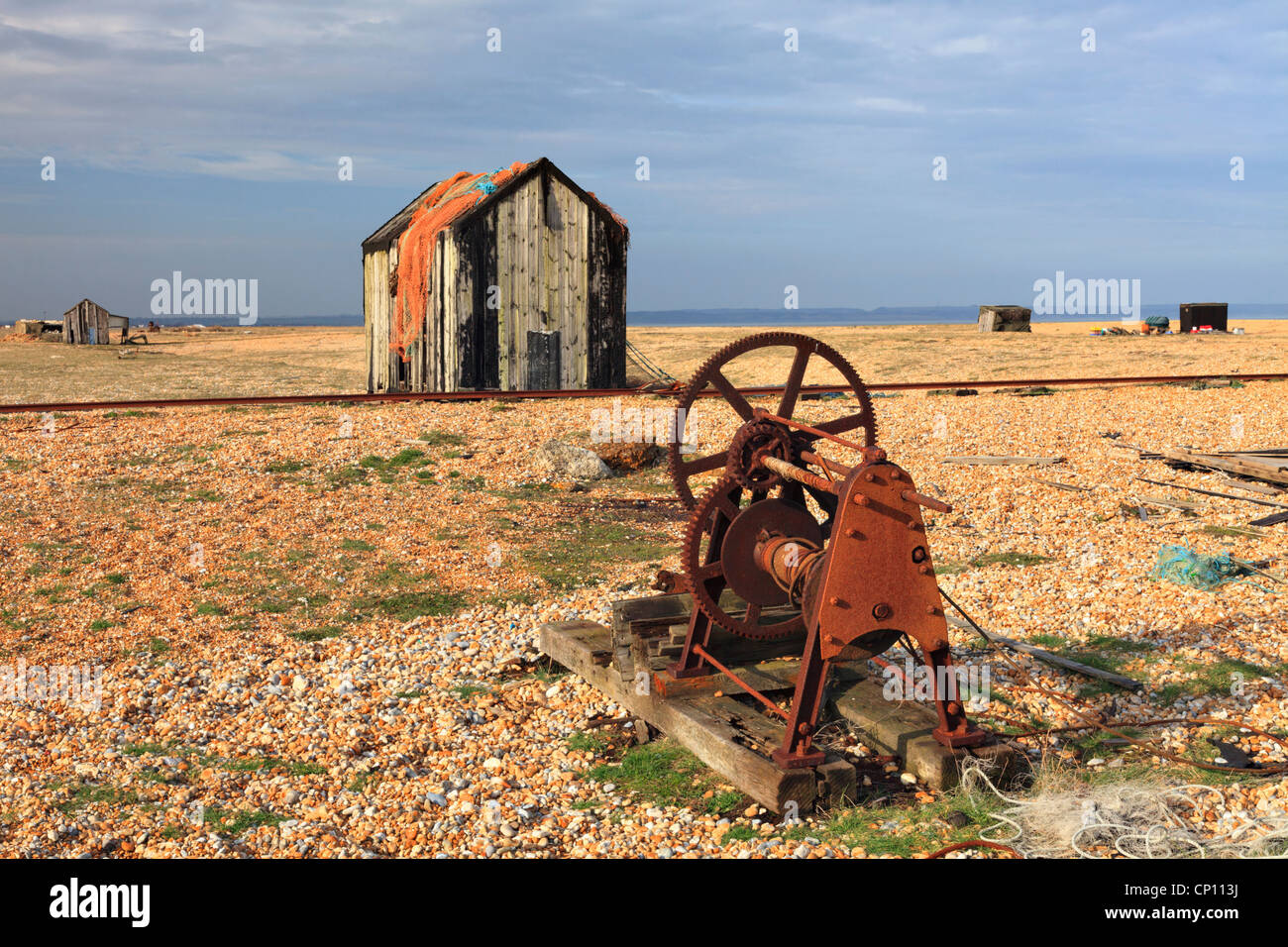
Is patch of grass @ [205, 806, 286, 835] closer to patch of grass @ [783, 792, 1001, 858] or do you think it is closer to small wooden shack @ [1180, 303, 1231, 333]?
patch of grass @ [783, 792, 1001, 858]

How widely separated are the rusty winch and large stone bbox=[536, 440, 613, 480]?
21.3 ft

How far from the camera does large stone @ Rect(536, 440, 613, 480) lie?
14.1m

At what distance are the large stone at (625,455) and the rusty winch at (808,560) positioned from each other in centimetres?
683

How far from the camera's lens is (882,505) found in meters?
5.73

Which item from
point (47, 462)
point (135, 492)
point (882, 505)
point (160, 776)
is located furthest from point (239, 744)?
point (47, 462)

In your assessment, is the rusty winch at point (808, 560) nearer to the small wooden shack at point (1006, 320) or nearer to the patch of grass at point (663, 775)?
the patch of grass at point (663, 775)

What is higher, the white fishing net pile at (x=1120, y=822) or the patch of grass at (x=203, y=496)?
the patch of grass at (x=203, y=496)

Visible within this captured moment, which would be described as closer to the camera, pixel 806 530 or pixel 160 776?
pixel 160 776

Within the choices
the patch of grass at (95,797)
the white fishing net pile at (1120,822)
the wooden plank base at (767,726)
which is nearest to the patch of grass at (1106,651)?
the wooden plank base at (767,726)

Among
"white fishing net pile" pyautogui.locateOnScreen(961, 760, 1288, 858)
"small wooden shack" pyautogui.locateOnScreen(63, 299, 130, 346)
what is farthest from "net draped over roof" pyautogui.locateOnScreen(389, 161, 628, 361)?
"small wooden shack" pyautogui.locateOnScreen(63, 299, 130, 346)

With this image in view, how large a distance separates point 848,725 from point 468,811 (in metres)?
2.42

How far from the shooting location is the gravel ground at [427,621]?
5922 mm

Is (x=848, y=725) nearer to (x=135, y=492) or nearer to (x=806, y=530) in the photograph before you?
(x=806, y=530)

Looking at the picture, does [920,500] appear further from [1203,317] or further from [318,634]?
[1203,317]
